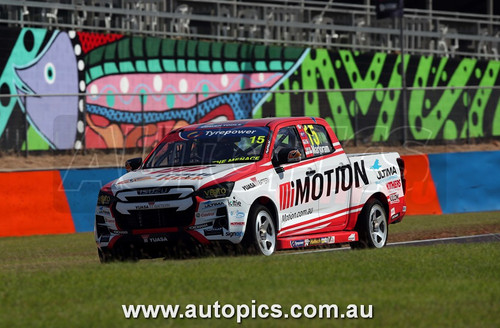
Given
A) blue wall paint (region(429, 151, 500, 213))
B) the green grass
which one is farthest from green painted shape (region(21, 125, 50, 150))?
the green grass

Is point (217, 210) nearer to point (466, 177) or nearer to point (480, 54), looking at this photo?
point (466, 177)

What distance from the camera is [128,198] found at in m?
11.7

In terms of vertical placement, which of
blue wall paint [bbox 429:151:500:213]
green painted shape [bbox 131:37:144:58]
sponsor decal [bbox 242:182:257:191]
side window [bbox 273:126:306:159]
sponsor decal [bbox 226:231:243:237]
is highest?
green painted shape [bbox 131:37:144:58]

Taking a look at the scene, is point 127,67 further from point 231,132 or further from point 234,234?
point 234,234

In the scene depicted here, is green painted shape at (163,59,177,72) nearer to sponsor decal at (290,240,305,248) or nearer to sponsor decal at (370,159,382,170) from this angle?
sponsor decal at (370,159,382,170)

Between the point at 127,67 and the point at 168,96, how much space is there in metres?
3.78

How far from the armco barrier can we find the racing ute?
667 centimetres

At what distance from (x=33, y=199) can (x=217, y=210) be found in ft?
28.4

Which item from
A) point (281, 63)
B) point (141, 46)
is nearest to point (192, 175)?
point (141, 46)

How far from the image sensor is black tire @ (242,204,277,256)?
11.6 metres

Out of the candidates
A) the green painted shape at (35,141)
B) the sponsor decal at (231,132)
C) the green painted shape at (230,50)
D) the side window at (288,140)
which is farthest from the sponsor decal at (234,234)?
the green painted shape at (230,50)

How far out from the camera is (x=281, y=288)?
28.6 feet

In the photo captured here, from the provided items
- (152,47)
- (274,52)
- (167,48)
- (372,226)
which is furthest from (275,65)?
(372,226)

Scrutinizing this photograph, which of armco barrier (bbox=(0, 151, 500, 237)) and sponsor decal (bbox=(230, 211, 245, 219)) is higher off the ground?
sponsor decal (bbox=(230, 211, 245, 219))
